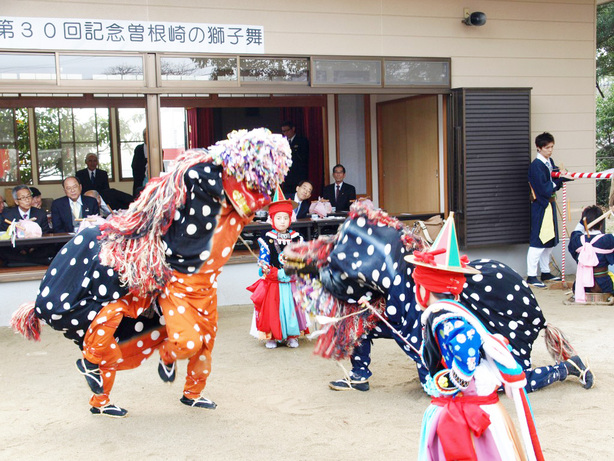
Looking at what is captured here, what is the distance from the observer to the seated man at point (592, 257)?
7.05m

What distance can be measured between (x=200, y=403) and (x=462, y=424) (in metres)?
2.21

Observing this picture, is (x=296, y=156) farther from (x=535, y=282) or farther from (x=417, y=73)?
(x=535, y=282)

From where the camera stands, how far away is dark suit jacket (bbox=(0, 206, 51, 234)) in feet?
23.8

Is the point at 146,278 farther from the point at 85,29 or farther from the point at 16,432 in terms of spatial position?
the point at 85,29

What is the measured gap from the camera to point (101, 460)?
3613 millimetres

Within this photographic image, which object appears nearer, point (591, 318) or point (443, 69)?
point (591, 318)

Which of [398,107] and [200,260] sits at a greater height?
[398,107]

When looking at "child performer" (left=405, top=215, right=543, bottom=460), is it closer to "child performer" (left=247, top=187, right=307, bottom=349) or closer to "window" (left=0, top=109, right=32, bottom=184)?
"child performer" (left=247, top=187, right=307, bottom=349)

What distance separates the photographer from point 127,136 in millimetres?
12219

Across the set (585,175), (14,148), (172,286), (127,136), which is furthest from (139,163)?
(172,286)

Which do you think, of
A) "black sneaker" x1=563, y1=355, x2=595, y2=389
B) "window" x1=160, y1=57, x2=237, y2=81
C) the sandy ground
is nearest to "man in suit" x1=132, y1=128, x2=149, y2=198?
"window" x1=160, y1=57, x2=237, y2=81

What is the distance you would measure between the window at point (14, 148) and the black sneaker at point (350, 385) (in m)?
8.49

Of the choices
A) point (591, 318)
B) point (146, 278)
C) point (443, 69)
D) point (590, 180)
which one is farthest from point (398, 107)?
point (146, 278)

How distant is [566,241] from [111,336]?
6.49m
